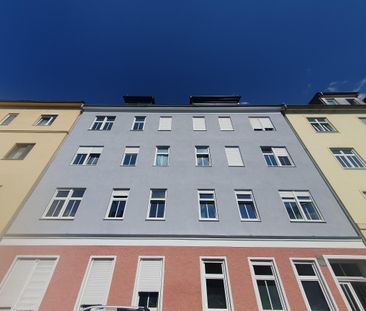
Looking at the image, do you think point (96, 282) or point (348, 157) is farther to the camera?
point (348, 157)

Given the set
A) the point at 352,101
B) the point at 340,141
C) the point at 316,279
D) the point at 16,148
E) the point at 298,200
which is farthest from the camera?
the point at 352,101

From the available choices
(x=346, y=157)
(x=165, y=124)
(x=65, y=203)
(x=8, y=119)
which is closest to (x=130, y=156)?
(x=165, y=124)

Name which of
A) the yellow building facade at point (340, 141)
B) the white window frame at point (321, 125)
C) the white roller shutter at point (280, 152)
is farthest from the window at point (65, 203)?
the white window frame at point (321, 125)

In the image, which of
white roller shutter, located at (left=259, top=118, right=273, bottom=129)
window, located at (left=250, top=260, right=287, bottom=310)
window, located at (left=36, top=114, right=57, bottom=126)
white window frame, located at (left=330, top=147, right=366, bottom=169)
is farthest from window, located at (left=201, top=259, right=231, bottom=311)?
window, located at (left=36, top=114, right=57, bottom=126)

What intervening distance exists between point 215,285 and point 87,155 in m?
10.5

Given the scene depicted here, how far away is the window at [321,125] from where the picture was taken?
52.7 ft

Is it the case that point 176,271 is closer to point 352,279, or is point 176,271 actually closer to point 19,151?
point 352,279

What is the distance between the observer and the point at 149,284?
8836 millimetres

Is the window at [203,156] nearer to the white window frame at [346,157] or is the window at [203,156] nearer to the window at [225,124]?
the window at [225,124]

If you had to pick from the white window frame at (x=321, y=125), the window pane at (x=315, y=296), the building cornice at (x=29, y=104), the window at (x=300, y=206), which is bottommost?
the window pane at (x=315, y=296)

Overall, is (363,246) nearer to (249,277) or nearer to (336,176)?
(336,176)

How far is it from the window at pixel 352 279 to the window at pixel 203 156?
25.6 ft

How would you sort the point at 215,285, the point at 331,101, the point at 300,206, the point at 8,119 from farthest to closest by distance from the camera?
Result: the point at 331,101 < the point at 8,119 < the point at 300,206 < the point at 215,285

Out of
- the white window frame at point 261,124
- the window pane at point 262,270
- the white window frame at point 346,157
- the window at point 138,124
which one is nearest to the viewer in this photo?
the window pane at point 262,270
